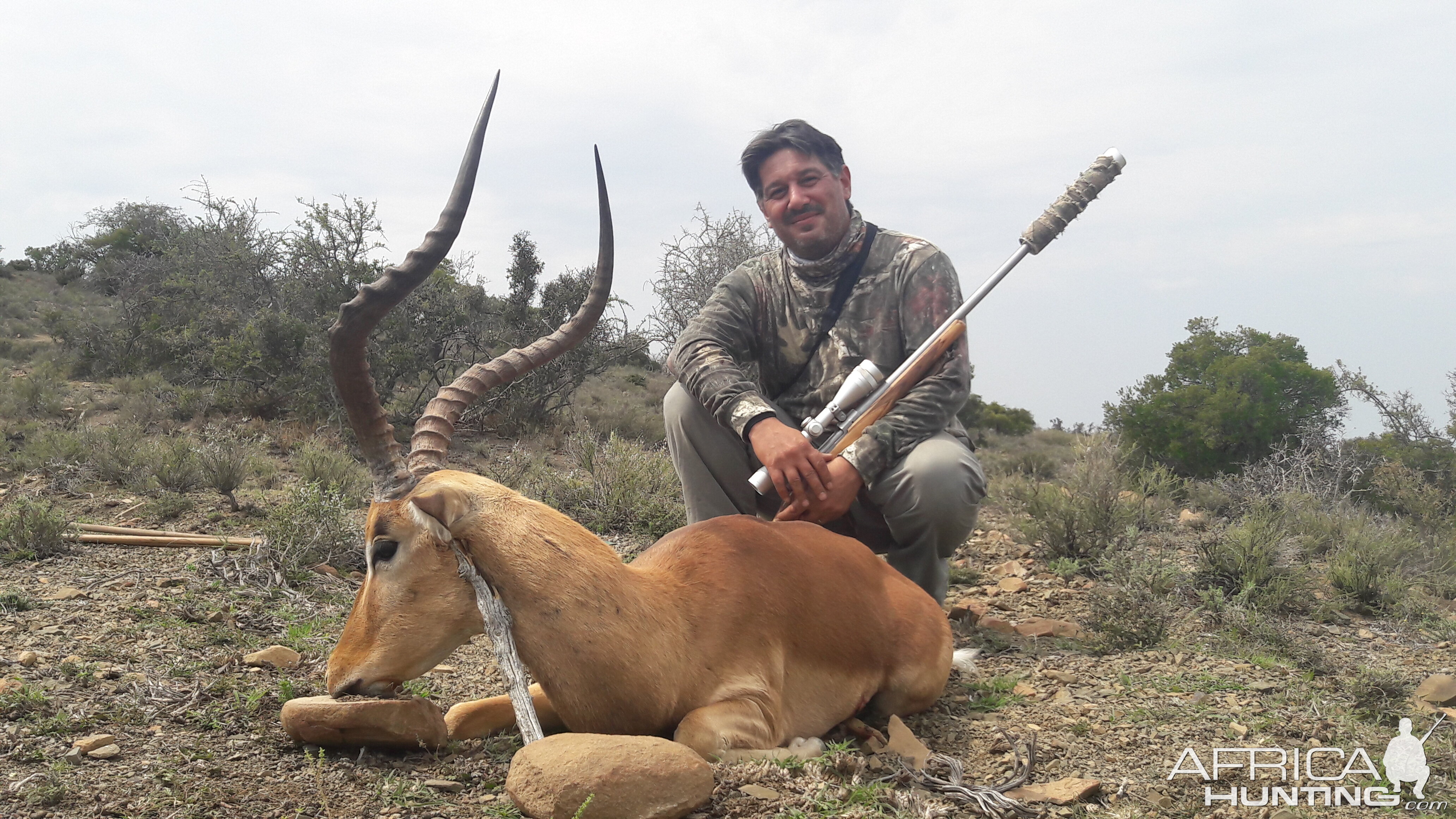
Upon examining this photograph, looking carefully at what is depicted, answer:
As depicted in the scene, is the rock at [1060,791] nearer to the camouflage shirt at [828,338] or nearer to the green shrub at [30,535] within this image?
the camouflage shirt at [828,338]

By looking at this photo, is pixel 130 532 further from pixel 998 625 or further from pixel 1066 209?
pixel 1066 209

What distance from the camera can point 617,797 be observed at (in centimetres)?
224

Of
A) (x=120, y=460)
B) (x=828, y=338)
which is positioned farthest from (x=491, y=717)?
(x=120, y=460)

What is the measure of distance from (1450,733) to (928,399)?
236cm

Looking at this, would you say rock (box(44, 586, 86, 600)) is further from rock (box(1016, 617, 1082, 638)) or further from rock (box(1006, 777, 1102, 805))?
rock (box(1016, 617, 1082, 638))

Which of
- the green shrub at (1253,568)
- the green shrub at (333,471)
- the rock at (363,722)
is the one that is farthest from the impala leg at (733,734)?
the green shrub at (333,471)

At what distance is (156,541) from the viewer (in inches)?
212

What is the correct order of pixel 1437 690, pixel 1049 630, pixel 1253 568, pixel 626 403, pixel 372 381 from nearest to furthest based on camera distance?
pixel 372 381
pixel 1437 690
pixel 1049 630
pixel 1253 568
pixel 626 403

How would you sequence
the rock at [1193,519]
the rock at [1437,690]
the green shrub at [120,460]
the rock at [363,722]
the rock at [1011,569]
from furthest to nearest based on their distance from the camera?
the rock at [1193,519] → the green shrub at [120,460] → the rock at [1011,569] → the rock at [1437,690] → the rock at [363,722]

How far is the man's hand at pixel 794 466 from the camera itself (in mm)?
3996

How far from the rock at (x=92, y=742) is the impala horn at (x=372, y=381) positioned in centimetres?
108

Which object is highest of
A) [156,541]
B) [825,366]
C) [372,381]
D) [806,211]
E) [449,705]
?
[806,211]

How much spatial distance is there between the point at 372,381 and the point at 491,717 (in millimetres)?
1232

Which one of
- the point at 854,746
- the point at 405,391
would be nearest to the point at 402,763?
the point at 854,746
